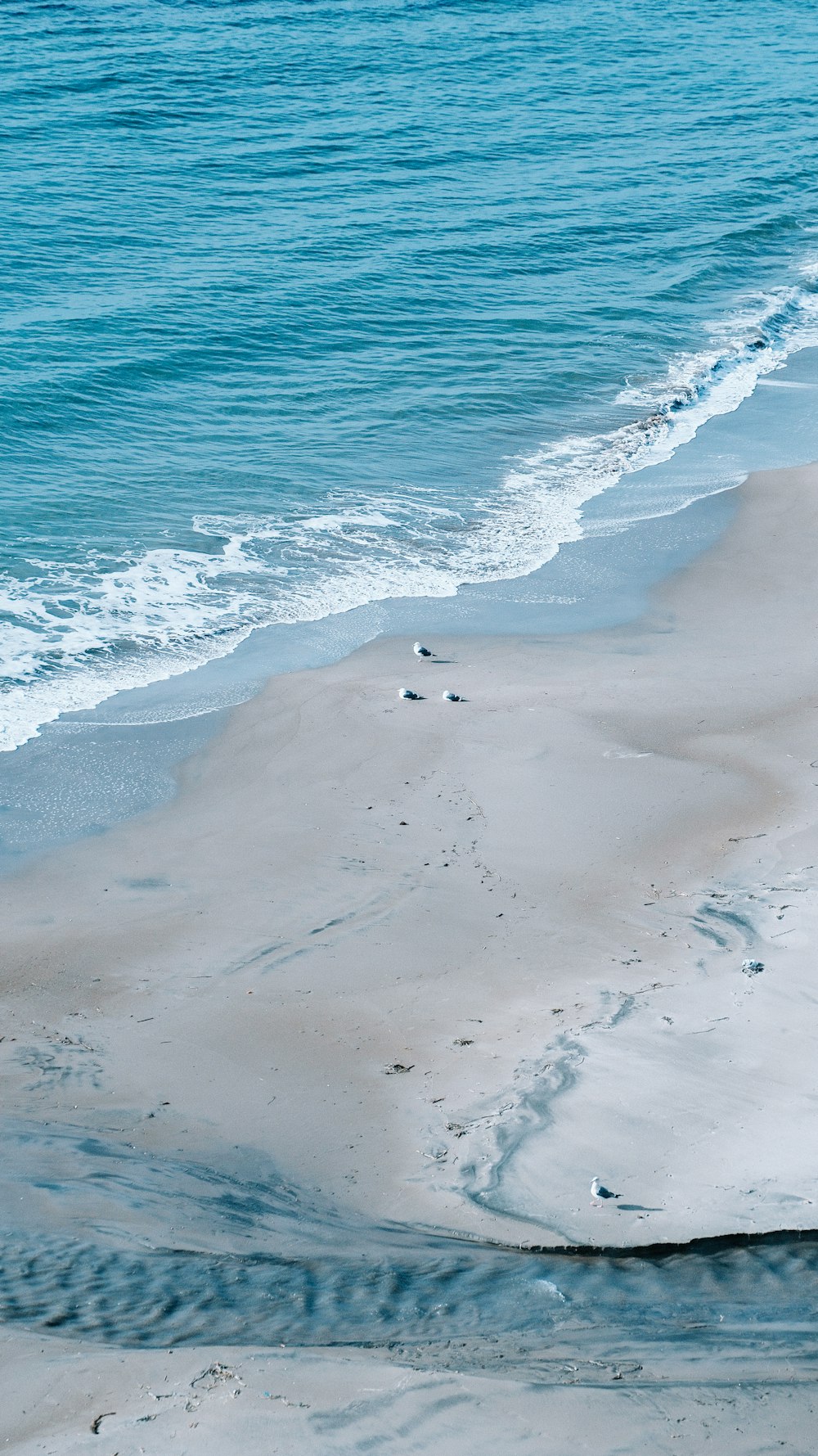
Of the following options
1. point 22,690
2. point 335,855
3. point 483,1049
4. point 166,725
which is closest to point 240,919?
point 335,855

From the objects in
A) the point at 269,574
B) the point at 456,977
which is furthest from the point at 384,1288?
the point at 269,574

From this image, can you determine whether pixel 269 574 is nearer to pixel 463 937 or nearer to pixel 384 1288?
pixel 463 937

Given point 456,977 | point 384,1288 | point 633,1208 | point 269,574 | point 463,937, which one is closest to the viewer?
point 384,1288

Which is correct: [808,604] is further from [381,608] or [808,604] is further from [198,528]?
[198,528]

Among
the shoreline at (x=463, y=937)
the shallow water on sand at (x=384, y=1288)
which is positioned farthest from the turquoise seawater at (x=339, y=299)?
the shallow water on sand at (x=384, y=1288)

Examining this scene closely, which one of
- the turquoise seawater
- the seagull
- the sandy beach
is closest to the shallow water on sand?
the sandy beach
